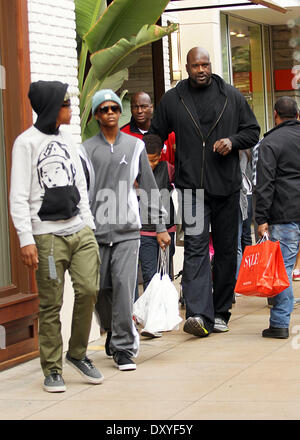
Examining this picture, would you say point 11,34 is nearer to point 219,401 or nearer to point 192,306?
point 192,306

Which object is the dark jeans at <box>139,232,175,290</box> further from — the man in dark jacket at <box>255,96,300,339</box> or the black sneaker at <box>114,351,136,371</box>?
the black sneaker at <box>114,351,136,371</box>

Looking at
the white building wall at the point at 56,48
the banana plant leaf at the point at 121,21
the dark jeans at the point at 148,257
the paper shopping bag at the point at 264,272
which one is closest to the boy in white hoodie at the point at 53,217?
the white building wall at the point at 56,48

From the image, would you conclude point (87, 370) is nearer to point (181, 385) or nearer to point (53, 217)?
point (181, 385)

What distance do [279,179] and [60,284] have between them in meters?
2.50

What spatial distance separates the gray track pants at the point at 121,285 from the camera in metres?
6.94

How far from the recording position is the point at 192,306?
816 centimetres

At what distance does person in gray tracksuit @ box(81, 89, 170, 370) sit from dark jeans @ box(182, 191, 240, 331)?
124 cm

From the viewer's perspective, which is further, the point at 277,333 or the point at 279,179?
the point at 279,179

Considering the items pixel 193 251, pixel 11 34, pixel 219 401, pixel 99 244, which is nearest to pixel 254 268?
pixel 193 251

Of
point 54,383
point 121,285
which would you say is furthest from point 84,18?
point 54,383

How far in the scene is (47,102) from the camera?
6367 mm

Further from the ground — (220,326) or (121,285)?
(121,285)

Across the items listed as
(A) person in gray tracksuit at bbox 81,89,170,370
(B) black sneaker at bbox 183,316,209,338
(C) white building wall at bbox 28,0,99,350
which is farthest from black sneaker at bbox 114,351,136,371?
(B) black sneaker at bbox 183,316,209,338

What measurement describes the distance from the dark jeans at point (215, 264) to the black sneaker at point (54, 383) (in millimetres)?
2001
